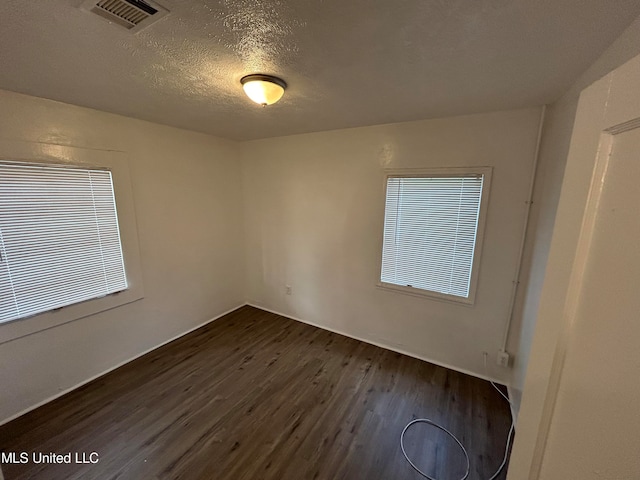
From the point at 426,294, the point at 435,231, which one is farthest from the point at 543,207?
the point at 426,294

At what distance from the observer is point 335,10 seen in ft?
3.15

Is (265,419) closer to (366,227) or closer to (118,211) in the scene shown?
(366,227)

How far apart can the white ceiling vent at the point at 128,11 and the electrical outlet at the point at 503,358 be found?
10.3 feet

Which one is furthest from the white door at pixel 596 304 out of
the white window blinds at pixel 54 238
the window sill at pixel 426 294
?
the white window blinds at pixel 54 238

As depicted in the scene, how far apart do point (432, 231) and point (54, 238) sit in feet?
10.5

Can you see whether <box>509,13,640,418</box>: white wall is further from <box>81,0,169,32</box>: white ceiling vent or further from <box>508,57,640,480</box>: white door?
<box>81,0,169,32</box>: white ceiling vent

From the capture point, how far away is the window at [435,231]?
2.24m

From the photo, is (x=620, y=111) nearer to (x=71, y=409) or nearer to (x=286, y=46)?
(x=286, y=46)

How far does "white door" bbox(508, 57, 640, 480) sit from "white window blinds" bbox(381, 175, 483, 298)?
1697 mm

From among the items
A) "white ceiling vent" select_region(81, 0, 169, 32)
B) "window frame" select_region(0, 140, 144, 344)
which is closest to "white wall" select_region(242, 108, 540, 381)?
"window frame" select_region(0, 140, 144, 344)

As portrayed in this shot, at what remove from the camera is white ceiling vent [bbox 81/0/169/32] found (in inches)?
36.8

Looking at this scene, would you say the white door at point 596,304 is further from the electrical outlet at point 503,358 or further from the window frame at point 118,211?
the window frame at point 118,211

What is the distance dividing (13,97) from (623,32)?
3.46m

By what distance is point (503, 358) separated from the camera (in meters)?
2.22
